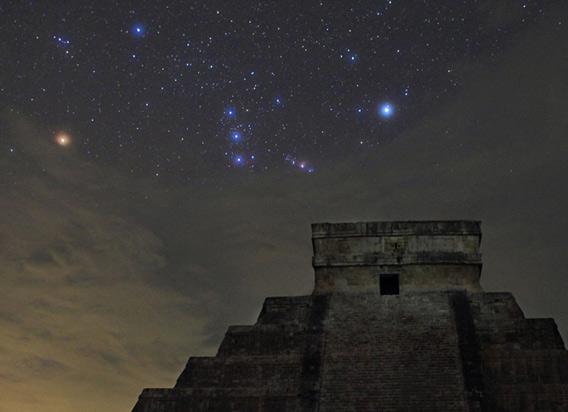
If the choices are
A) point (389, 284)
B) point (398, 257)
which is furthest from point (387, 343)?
point (398, 257)

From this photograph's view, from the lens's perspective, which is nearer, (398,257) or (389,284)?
(398,257)

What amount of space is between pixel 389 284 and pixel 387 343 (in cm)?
286

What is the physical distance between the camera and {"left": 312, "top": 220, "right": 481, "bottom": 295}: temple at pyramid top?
1850 cm

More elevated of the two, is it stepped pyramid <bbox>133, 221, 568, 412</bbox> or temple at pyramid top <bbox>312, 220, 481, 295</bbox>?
temple at pyramid top <bbox>312, 220, 481, 295</bbox>

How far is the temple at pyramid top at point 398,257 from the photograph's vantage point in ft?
60.7

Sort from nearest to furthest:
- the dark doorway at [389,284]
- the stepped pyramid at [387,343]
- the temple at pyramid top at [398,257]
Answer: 1. the stepped pyramid at [387,343]
2. the temple at pyramid top at [398,257]
3. the dark doorway at [389,284]

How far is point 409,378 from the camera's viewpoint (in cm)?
1504

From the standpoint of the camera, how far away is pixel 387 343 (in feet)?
53.5

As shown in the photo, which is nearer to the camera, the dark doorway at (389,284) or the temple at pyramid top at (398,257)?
the temple at pyramid top at (398,257)

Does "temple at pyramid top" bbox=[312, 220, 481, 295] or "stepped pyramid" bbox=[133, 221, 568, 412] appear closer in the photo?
"stepped pyramid" bbox=[133, 221, 568, 412]

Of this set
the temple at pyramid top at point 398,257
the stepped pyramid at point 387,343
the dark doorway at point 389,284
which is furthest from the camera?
the dark doorway at point 389,284

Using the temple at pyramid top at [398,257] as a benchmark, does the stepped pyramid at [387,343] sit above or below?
below

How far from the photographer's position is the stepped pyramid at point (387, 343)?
575 inches

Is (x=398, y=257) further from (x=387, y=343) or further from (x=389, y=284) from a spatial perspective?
(x=387, y=343)
